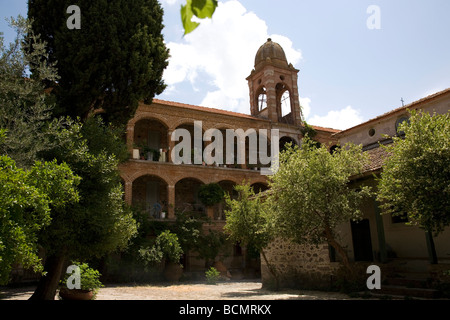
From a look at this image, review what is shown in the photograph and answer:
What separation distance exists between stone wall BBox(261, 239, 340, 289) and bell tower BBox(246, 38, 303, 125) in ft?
50.4

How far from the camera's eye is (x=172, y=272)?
18500 mm

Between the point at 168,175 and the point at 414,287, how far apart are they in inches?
642

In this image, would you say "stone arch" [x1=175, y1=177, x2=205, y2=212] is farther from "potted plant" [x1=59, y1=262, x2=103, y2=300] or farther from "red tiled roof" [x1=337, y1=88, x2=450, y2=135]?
"potted plant" [x1=59, y1=262, x2=103, y2=300]

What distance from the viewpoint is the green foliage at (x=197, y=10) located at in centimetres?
161

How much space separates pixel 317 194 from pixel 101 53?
27.7 ft

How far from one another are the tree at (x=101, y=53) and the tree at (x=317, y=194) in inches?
245

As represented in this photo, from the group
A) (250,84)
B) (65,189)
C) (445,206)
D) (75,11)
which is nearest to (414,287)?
(445,206)

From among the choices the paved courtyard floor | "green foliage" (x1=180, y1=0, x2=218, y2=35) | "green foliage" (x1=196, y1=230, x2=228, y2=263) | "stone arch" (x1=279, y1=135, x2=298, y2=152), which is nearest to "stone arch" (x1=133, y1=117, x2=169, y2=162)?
"green foliage" (x1=196, y1=230, x2=228, y2=263)

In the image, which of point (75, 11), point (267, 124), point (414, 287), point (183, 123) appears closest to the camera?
point (414, 287)

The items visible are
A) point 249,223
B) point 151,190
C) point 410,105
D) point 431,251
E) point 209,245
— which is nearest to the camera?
point 431,251

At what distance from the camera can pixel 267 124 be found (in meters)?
27.6

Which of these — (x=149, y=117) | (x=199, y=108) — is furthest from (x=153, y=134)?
(x=199, y=108)

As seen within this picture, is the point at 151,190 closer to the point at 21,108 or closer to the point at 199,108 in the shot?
the point at 199,108
